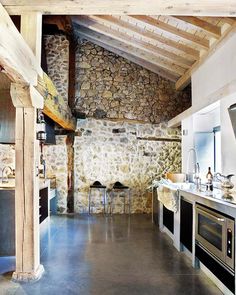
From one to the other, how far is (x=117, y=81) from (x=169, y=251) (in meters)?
5.15

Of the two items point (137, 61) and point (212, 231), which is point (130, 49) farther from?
point (212, 231)

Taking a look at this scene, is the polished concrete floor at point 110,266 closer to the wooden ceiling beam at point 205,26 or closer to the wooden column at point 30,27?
the wooden column at point 30,27

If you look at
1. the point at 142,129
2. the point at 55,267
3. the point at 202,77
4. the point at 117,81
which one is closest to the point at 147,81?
the point at 117,81

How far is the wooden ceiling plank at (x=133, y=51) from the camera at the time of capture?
7.08 m

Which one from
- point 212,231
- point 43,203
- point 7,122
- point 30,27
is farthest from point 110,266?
point 30,27

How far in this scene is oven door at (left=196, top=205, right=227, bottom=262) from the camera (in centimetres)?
302

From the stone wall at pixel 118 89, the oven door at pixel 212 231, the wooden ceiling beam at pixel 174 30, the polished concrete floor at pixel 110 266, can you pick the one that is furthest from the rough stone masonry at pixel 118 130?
the oven door at pixel 212 231

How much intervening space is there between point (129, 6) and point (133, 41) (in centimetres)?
348

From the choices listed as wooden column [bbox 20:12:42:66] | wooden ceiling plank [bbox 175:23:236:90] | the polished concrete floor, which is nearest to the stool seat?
the polished concrete floor

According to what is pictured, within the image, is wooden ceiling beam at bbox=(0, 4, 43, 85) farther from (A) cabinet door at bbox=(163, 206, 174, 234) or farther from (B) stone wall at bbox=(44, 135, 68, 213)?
(B) stone wall at bbox=(44, 135, 68, 213)

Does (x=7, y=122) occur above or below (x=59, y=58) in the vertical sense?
below

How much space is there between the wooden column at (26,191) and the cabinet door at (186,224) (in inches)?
80.7

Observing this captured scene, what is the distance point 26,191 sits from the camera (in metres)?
3.46

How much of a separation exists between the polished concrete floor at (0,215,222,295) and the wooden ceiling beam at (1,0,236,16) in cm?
302
